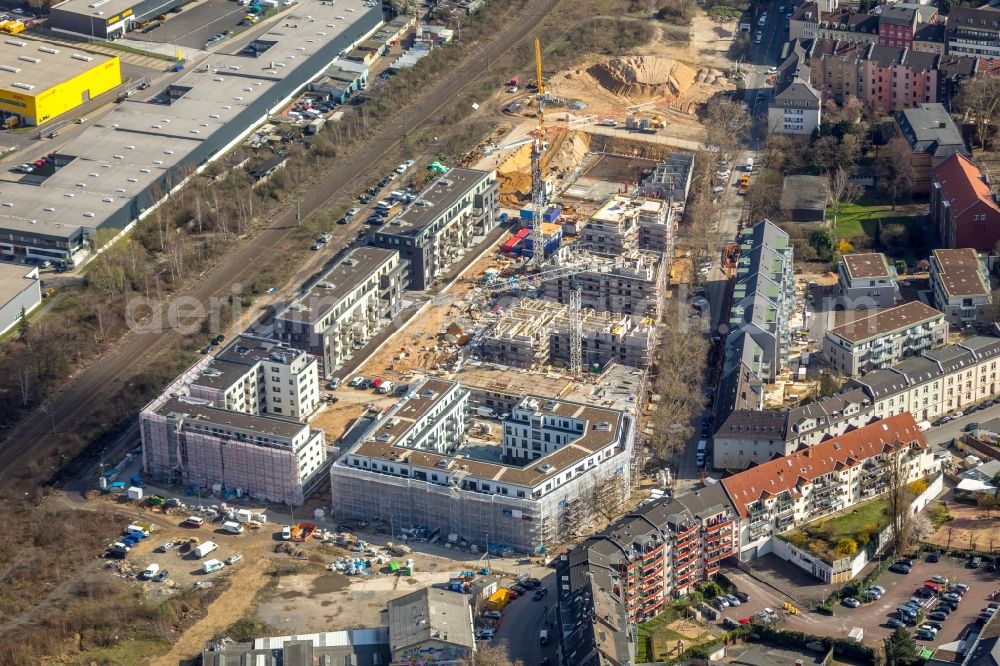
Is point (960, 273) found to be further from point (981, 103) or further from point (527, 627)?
point (527, 627)

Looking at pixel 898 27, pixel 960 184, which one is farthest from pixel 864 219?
pixel 898 27

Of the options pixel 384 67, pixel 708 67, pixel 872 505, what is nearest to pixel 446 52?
pixel 384 67

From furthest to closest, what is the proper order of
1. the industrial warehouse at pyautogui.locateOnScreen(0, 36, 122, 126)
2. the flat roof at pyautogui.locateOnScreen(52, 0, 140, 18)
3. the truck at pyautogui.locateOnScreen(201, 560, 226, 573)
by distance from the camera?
the flat roof at pyautogui.locateOnScreen(52, 0, 140, 18) → the industrial warehouse at pyautogui.locateOnScreen(0, 36, 122, 126) → the truck at pyautogui.locateOnScreen(201, 560, 226, 573)

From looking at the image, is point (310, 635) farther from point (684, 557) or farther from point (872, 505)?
point (872, 505)

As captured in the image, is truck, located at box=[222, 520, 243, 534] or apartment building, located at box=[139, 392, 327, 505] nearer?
truck, located at box=[222, 520, 243, 534]

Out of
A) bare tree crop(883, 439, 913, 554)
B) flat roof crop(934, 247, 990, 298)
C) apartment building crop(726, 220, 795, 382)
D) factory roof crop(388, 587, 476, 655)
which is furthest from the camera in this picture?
flat roof crop(934, 247, 990, 298)

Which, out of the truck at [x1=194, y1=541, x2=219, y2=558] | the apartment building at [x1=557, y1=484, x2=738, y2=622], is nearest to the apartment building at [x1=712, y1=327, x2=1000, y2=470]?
the apartment building at [x1=557, y1=484, x2=738, y2=622]

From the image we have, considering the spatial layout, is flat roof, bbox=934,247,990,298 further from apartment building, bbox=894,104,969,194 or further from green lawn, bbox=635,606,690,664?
green lawn, bbox=635,606,690,664

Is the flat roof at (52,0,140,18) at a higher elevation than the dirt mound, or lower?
higher
